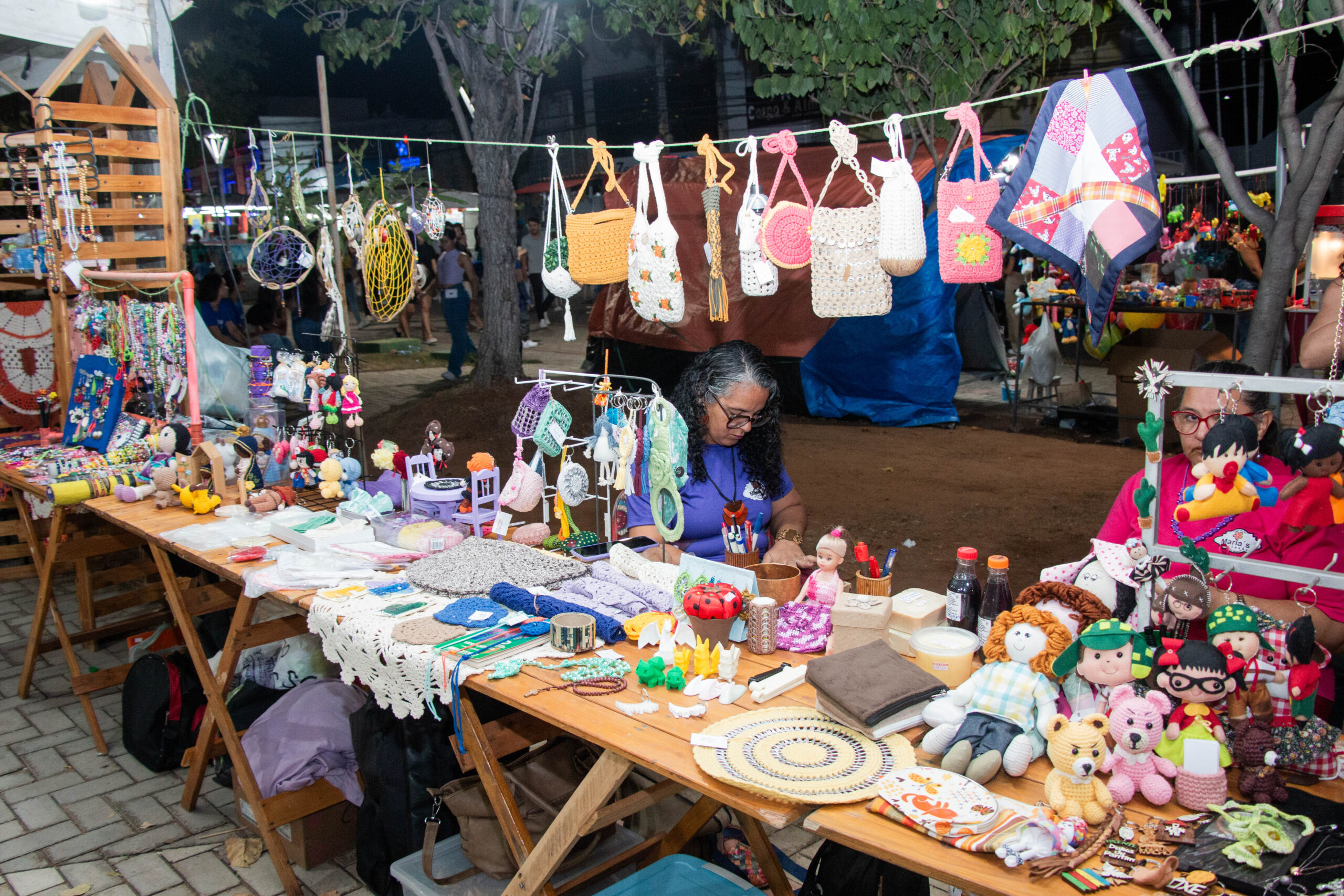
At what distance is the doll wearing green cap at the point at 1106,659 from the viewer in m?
1.83

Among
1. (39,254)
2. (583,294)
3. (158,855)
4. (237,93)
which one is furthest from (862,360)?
(237,93)

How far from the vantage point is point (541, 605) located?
9.07 feet

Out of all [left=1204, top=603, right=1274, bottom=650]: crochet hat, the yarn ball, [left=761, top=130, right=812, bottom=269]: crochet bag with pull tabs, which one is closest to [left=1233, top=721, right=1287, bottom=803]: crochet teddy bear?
[left=1204, top=603, right=1274, bottom=650]: crochet hat

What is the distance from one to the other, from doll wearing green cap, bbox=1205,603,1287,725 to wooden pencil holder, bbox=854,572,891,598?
31.4 inches

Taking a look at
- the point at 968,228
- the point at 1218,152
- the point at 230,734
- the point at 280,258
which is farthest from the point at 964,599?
the point at 280,258

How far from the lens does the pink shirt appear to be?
7.27 feet

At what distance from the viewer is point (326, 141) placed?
4461 millimetres

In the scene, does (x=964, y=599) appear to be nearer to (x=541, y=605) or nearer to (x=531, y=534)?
(x=541, y=605)

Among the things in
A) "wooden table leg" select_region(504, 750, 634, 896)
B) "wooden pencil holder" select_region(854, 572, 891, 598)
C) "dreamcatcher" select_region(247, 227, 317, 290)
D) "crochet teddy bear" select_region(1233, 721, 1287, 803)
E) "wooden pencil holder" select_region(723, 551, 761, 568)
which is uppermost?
"dreamcatcher" select_region(247, 227, 317, 290)

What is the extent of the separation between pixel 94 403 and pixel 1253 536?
5.03m

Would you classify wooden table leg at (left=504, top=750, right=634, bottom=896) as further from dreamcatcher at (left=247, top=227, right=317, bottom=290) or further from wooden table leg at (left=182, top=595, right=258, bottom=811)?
dreamcatcher at (left=247, top=227, right=317, bottom=290)

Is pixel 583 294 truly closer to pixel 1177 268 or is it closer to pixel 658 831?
pixel 1177 268

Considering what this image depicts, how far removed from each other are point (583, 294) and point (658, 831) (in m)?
17.6

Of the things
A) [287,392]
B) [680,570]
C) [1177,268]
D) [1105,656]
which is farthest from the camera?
[1177,268]
